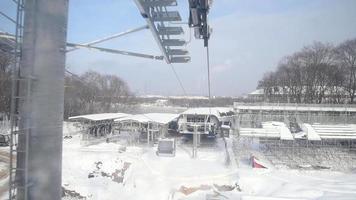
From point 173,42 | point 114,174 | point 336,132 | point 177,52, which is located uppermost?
point 173,42

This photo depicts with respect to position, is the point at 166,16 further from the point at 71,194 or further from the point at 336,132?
the point at 336,132

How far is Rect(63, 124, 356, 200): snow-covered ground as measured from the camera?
9.84m

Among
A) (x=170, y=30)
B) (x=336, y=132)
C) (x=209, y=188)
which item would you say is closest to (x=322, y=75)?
(x=336, y=132)

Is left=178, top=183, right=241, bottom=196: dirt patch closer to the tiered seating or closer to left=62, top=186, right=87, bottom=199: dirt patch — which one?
left=62, top=186, right=87, bottom=199: dirt patch

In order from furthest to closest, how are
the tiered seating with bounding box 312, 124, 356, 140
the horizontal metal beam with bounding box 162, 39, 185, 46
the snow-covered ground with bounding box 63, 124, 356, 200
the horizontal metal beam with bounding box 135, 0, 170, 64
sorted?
the tiered seating with bounding box 312, 124, 356, 140 → the snow-covered ground with bounding box 63, 124, 356, 200 → the horizontal metal beam with bounding box 162, 39, 185, 46 → the horizontal metal beam with bounding box 135, 0, 170, 64

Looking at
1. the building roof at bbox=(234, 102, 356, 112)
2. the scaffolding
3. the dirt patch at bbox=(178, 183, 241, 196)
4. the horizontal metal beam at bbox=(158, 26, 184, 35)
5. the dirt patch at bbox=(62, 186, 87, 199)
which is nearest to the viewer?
the scaffolding

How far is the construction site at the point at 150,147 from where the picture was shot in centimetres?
263

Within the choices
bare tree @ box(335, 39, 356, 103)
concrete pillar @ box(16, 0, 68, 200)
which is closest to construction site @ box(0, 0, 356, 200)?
concrete pillar @ box(16, 0, 68, 200)

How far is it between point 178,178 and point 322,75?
36444 mm

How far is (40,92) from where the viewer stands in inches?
103

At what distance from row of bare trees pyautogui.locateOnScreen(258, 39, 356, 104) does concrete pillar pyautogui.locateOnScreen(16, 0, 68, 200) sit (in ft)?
139

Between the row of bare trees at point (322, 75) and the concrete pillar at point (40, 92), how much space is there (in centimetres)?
4233

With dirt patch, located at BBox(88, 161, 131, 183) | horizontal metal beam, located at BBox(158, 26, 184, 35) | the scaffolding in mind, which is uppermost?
horizontal metal beam, located at BBox(158, 26, 184, 35)

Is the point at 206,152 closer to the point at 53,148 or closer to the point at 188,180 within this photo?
the point at 188,180
